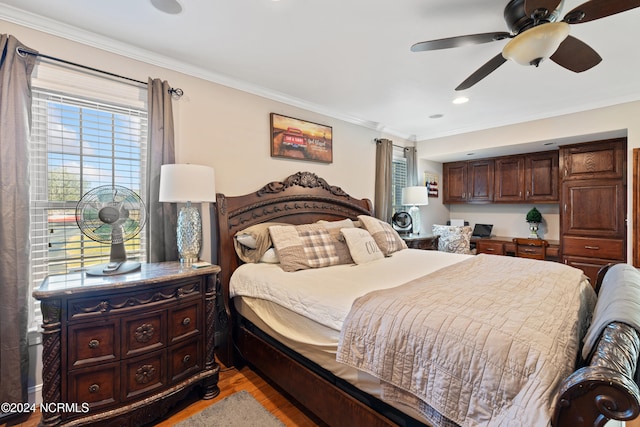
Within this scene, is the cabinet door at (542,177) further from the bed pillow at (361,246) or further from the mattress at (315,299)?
the bed pillow at (361,246)

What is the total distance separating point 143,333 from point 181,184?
1.00 metres

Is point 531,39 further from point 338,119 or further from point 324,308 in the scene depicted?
point 338,119

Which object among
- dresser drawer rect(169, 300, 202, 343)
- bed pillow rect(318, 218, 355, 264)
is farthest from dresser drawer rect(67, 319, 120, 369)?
bed pillow rect(318, 218, 355, 264)

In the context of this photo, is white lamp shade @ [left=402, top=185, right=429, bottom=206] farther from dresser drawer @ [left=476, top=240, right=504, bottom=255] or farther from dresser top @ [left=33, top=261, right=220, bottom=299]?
dresser top @ [left=33, top=261, right=220, bottom=299]

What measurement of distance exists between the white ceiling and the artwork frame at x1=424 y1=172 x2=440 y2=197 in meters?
1.75

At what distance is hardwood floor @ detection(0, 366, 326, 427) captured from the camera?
1787 millimetres

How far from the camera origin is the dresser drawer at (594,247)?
3492 mm

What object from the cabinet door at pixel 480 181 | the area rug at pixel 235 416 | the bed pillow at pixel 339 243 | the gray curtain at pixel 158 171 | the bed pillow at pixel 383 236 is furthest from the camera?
the cabinet door at pixel 480 181

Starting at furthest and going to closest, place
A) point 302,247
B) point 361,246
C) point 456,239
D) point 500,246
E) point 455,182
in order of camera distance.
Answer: point 455,182 → point 500,246 → point 456,239 → point 361,246 → point 302,247

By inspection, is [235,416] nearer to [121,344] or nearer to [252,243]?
[121,344]

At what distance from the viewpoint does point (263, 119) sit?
120 inches

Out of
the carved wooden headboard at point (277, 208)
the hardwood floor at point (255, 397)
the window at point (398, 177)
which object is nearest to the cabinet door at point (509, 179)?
the window at point (398, 177)

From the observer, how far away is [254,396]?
2.04 meters

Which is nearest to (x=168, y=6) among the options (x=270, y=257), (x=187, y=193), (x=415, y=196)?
(x=187, y=193)
